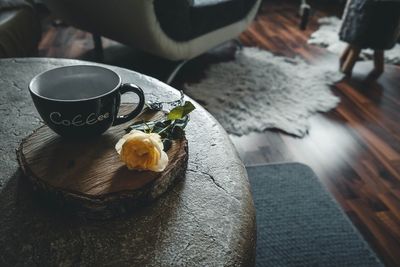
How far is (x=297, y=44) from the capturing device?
247 cm

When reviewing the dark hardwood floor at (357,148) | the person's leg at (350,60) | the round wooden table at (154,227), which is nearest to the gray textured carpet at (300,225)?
the dark hardwood floor at (357,148)

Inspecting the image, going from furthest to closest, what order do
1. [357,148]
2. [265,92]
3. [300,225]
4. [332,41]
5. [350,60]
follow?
[332,41], [350,60], [265,92], [357,148], [300,225]

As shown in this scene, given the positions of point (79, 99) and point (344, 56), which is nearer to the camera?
point (79, 99)

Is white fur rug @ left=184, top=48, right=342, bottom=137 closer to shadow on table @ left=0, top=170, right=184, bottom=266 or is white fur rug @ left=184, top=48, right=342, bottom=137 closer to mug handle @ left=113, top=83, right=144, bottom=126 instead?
mug handle @ left=113, top=83, right=144, bottom=126

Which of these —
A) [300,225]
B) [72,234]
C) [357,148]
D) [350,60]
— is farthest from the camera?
[350,60]

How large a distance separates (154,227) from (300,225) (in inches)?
30.2

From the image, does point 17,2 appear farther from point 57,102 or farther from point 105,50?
point 57,102

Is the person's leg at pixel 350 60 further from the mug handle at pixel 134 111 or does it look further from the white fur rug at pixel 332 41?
the mug handle at pixel 134 111

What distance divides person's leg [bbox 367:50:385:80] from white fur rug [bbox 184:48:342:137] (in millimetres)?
214

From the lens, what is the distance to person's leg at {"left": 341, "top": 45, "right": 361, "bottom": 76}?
194 centimetres

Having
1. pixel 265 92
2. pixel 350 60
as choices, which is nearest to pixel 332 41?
pixel 350 60

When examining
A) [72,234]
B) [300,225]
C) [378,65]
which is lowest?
[300,225]

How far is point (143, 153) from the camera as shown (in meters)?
0.42

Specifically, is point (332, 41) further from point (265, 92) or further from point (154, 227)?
point (154, 227)
